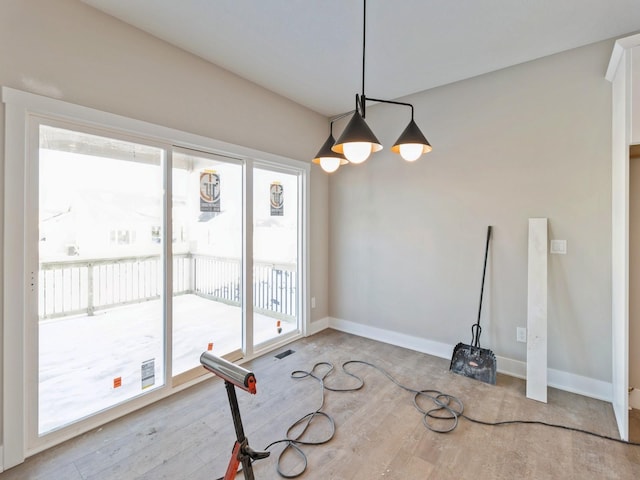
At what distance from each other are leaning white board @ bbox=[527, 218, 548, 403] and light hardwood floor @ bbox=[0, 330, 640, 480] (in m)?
0.15

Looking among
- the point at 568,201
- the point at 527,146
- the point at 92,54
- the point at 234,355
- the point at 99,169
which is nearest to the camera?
the point at 92,54

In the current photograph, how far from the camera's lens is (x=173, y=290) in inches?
107

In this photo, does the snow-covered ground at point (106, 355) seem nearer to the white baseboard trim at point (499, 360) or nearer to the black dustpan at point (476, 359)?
the white baseboard trim at point (499, 360)

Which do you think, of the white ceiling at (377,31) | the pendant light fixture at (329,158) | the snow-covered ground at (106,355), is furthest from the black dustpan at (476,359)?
the snow-covered ground at (106,355)

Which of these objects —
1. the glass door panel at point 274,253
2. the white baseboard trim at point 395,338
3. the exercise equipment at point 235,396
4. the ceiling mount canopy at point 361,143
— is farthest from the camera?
the glass door panel at point 274,253

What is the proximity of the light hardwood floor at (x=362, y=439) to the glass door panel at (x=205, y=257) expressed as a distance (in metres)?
0.45

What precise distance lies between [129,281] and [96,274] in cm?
23

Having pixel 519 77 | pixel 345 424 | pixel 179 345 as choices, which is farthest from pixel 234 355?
pixel 519 77

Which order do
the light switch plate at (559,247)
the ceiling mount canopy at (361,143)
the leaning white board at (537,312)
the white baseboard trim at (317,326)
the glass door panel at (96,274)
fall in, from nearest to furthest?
1. the ceiling mount canopy at (361,143)
2. the glass door panel at (96,274)
3. the leaning white board at (537,312)
4. the light switch plate at (559,247)
5. the white baseboard trim at (317,326)

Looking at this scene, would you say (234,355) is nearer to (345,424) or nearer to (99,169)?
(345,424)

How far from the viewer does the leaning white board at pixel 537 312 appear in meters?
2.54

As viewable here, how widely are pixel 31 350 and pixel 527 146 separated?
4.19 meters

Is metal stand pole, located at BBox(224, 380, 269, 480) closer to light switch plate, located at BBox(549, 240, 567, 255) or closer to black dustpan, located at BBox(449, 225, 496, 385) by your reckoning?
black dustpan, located at BBox(449, 225, 496, 385)

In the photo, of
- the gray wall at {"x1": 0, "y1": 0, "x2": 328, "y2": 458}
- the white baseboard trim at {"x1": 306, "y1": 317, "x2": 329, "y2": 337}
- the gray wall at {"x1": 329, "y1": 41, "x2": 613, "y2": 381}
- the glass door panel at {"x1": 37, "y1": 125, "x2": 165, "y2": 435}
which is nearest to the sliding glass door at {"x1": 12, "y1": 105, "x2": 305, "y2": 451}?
the glass door panel at {"x1": 37, "y1": 125, "x2": 165, "y2": 435}
